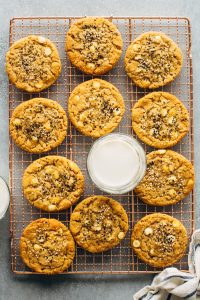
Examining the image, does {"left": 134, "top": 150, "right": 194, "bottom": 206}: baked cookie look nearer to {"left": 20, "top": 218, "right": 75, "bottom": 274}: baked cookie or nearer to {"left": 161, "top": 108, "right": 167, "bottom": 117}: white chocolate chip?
{"left": 161, "top": 108, "right": 167, "bottom": 117}: white chocolate chip

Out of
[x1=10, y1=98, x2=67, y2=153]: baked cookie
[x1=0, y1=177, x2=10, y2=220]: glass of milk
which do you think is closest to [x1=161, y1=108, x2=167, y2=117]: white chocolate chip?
[x1=10, y1=98, x2=67, y2=153]: baked cookie

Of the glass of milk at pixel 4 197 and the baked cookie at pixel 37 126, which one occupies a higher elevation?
the baked cookie at pixel 37 126

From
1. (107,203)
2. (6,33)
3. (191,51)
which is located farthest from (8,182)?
(191,51)

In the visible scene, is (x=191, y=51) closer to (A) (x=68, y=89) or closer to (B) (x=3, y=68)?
(A) (x=68, y=89)

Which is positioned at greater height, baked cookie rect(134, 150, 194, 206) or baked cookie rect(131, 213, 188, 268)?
baked cookie rect(134, 150, 194, 206)

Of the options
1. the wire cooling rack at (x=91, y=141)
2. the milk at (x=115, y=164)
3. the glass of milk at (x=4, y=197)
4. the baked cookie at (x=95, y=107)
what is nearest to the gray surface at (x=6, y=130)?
the wire cooling rack at (x=91, y=141)

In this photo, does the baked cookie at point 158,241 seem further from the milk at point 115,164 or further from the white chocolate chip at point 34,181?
the white chocolate chip at point 34,181
